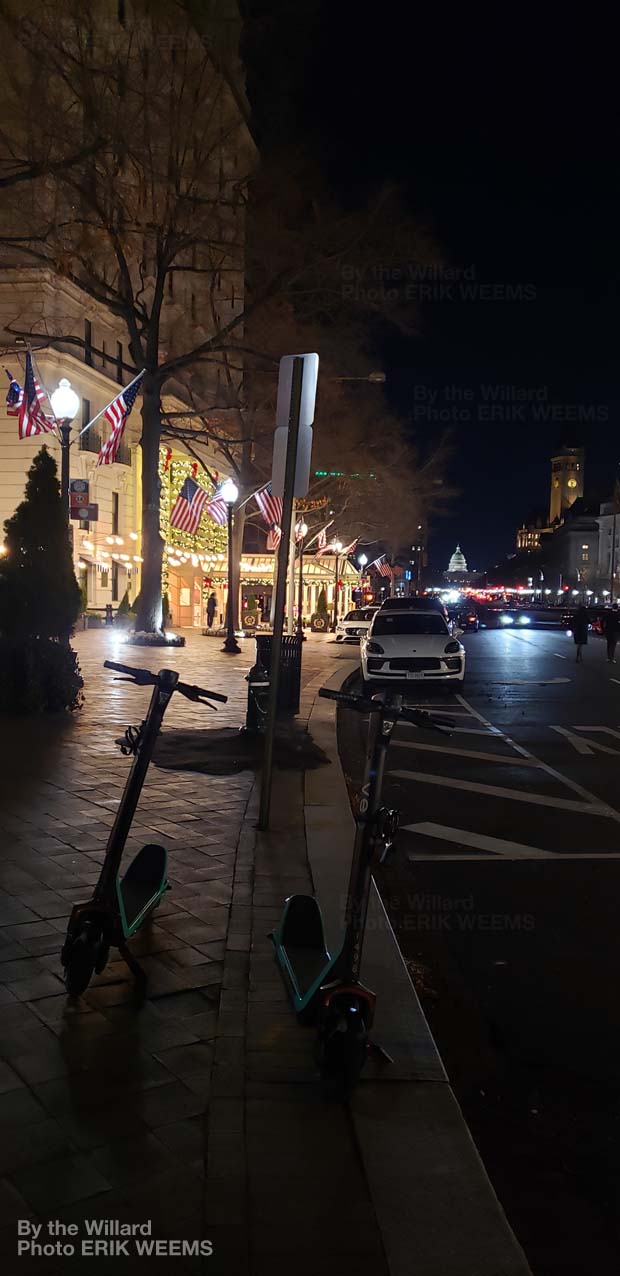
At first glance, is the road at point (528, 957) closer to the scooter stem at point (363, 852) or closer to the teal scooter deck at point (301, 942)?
the teal scooter deck at point (301, 942)

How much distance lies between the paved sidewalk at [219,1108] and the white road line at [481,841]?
1494 mm

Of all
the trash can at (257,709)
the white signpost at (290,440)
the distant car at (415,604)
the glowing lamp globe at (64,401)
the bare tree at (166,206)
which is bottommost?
the trash can at (257,709)

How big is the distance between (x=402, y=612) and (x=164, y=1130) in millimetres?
16883

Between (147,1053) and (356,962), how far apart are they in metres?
0.88

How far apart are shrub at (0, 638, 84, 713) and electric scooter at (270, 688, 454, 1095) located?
9.36 metres

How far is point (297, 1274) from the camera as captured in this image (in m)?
2.57

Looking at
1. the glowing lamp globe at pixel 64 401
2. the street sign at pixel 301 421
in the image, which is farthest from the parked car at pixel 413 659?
the street sign at pixel 301 421

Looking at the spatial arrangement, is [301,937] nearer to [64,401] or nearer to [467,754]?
[467,754]

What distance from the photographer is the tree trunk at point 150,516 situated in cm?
2725

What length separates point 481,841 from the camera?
7.42 m

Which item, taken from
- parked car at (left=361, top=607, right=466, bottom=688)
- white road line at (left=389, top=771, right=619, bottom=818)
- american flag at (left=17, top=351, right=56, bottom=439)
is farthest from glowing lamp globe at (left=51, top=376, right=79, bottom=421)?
white road line at (left=389, top=771, right=619, bottom=818)

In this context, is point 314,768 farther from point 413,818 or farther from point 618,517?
point 618,517

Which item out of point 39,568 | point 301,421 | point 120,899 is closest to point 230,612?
point 39,568

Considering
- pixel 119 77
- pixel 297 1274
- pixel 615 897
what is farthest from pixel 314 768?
pixel 119 77
